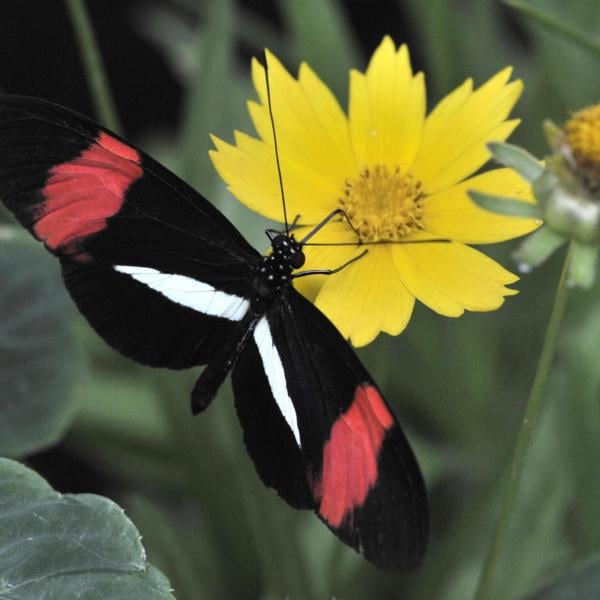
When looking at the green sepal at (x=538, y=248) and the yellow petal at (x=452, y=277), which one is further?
the yellow petal at (x=452, y=277)

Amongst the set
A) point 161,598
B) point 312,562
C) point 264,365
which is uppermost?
point 264,365

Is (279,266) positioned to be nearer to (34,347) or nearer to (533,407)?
(533,407)

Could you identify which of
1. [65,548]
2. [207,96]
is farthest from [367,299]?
[207,96]

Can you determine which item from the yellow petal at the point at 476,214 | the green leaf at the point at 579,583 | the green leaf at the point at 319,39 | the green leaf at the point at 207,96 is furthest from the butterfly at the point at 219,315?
the green leaf at the point at 319,39

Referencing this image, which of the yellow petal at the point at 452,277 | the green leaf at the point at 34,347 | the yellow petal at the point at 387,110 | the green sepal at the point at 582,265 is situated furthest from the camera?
the green leaf at the point at 34,347

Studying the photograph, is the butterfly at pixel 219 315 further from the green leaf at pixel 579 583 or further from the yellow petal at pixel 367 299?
the green leaf at pixel 579 583

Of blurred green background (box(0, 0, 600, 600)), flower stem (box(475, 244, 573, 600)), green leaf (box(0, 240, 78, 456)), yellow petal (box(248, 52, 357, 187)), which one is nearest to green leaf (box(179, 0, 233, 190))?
blurred green background (box(0, 0, 600, 600))

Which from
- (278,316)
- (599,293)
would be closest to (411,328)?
(599,293)

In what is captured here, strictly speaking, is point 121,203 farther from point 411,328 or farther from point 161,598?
point 411,328
